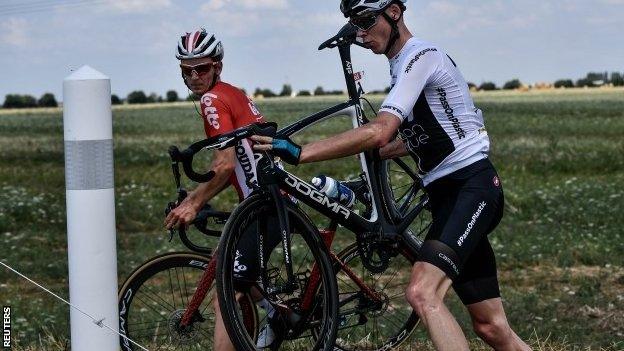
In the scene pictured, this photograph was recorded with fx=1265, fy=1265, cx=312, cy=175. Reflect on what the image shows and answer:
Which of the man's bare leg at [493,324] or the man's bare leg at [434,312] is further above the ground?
the man's bare leg at [434,312]

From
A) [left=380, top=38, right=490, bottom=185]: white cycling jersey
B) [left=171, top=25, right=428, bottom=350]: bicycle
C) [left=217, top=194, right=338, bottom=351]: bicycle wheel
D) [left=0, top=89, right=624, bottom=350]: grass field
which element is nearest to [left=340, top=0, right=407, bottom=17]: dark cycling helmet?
[left=380, top=38, right=490, bottom=185]: white cycling jersey

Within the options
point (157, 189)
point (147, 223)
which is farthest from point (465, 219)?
point (157, 189)

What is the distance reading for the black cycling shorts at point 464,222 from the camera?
21.3 feet

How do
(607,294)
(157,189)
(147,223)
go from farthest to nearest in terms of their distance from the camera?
(157,189) < (147,223) < (607,294)

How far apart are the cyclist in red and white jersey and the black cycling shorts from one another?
3.20ft

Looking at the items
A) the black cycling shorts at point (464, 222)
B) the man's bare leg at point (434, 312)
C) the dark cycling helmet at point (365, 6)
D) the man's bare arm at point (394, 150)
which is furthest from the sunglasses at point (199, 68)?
the man's bare leg at point (434, 312)

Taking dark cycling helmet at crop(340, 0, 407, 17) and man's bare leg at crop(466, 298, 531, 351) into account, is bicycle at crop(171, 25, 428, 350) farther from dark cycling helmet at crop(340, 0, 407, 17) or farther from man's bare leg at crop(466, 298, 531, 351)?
man's bare leg at crop(466, 298, 531, 351)

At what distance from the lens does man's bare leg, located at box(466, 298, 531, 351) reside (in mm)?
7082

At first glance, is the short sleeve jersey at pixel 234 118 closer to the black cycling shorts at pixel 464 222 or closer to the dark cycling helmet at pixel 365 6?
the dark cycling helmet at pixel 365 6

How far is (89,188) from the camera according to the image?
639cm

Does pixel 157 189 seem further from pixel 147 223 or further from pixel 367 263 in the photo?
pixel 367 263

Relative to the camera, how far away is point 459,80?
22.0 feet

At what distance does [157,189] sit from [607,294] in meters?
12.5

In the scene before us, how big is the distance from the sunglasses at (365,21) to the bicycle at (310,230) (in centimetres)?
51
